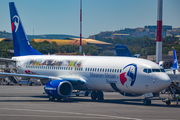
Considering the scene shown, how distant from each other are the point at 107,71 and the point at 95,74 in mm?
1595

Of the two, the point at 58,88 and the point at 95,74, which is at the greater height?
the point at 95,74

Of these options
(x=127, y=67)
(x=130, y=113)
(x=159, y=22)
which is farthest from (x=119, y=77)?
(x=159, y=22)

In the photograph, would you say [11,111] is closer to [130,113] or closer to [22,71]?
[130,113]

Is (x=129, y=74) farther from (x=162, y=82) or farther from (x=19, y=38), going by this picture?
(x=19, y=38)

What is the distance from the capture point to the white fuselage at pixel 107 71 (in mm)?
28828

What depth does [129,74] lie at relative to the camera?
29781 mm

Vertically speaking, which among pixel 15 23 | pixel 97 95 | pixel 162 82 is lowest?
pixel 97 95

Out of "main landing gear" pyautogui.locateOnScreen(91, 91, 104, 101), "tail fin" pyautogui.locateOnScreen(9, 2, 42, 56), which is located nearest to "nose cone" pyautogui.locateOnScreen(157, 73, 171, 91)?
"main landing gear" pyautogui.locateOnScreen(91, 91, 104, 101)

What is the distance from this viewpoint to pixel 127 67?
1191 inches

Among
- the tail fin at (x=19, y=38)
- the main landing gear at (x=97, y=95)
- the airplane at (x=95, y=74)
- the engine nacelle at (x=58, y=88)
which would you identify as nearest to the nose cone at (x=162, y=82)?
the airplane at (x=95, y=74)

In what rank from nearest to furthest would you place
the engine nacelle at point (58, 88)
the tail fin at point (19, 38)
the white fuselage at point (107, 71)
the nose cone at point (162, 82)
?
1. the nose cone at point (162, 82)
2. the white fuselage at point (107, 71)
3. the engine nacelle at point (58, 88)
4. the tail fin at point (19, 38)

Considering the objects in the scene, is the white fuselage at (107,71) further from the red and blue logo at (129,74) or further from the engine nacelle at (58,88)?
the engine nacelle at (58,88)

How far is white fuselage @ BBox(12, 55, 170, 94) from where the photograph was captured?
28828 millimetres

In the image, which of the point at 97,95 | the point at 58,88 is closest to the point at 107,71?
the point at 97,95
